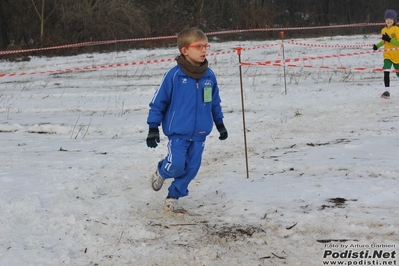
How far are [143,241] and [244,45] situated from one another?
820 inches

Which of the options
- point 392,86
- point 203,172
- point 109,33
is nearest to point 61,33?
point 109,33

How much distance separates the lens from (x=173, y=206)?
510cm

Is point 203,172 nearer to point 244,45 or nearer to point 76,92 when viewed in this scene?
point 76,92

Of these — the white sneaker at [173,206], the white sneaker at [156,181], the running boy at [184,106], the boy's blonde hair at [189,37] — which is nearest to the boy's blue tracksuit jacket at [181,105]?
the running boy at [184,106]

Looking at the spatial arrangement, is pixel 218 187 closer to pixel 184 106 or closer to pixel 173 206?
pixel 173 206

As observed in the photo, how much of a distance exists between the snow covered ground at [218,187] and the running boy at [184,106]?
55cm

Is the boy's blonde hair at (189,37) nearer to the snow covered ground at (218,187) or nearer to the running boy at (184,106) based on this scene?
the running boy at (184,106)

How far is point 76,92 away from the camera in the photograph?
570 inches

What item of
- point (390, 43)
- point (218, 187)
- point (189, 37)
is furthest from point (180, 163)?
point (390, 43)

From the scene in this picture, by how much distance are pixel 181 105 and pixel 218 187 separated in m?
1.25

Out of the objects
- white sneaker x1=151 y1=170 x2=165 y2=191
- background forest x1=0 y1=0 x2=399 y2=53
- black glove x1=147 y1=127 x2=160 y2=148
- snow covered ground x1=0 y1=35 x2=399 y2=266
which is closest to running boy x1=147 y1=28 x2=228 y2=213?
black glove x1=147 y1=127 x2=160 y2=148

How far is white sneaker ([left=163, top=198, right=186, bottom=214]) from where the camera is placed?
5066 mm

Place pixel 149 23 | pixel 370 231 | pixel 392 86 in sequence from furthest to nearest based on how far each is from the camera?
pixel 149 23 → pixel 392 86 → pixel 370 231

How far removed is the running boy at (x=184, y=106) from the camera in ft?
16.2
